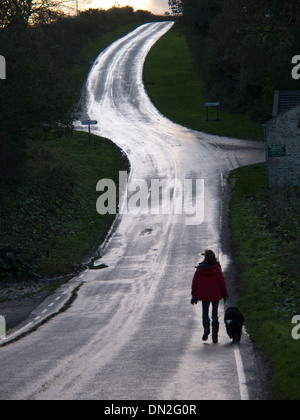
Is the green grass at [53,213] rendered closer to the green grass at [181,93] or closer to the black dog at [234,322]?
the black dog at [234,322]

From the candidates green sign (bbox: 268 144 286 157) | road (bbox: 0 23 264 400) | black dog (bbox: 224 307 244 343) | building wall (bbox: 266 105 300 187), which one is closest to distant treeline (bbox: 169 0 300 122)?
building wall (bbox: 266 105 300 187)

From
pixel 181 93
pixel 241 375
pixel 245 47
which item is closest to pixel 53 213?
pixel 245 47

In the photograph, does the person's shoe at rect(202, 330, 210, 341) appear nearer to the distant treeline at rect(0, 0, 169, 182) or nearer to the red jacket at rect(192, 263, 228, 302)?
the red jacket at rect(192, 263, 228, 302)

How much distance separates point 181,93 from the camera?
72312mm

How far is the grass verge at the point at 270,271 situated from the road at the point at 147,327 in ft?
1.68

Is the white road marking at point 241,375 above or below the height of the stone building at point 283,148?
below

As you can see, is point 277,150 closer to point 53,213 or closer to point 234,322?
point 53,213

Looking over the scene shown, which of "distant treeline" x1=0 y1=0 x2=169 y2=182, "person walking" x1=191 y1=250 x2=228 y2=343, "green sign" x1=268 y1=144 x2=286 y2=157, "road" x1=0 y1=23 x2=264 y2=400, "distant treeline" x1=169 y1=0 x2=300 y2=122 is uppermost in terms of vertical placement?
"distant treeline" x1=169 y1=0 x2=300 y2=122

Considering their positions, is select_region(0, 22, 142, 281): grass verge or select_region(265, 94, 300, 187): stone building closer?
select_region(0, 22, 142, 281): grass verge

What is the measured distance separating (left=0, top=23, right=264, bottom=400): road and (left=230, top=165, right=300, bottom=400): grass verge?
20.2 inches

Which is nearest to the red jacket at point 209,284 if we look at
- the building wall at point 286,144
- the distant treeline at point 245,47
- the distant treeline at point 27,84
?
the distant treeline at point 245,47

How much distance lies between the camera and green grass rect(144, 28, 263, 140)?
56188 millimetres

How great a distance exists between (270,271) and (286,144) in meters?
17.4

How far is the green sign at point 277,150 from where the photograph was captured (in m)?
36.0
